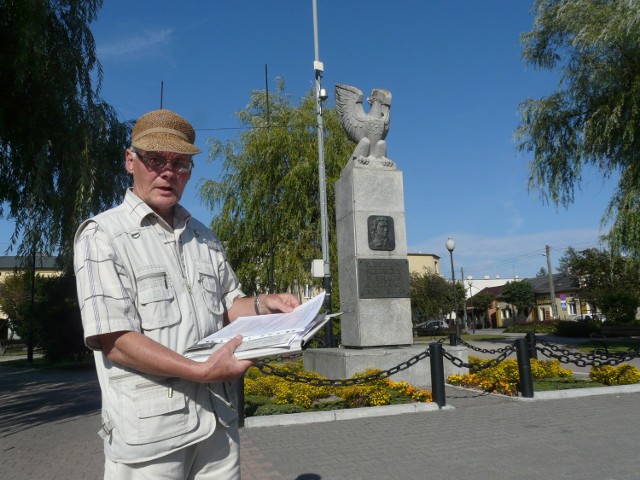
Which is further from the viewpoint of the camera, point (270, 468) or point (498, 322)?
point (498, 322)

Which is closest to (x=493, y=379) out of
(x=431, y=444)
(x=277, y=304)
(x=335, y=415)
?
(x=335, y=415)

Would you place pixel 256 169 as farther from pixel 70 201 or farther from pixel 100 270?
pixel 100 270

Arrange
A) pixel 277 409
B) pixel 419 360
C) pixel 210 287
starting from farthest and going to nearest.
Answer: pixel 419 360, pixel 277 409, pixel 210 287

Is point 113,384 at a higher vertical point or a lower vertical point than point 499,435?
higher

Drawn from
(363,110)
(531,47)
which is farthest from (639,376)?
(531,47)

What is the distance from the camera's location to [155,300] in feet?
6.66

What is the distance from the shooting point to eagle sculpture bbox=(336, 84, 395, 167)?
1123 centimetres

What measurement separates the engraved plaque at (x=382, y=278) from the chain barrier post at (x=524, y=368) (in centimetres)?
253

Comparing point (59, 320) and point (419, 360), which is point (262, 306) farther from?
point (59, 320)

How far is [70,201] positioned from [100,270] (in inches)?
356

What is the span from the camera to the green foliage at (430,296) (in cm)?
5144

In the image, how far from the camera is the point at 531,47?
20.0 metres

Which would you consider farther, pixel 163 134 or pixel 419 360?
pixel 419 360

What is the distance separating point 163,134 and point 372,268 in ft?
27.8
